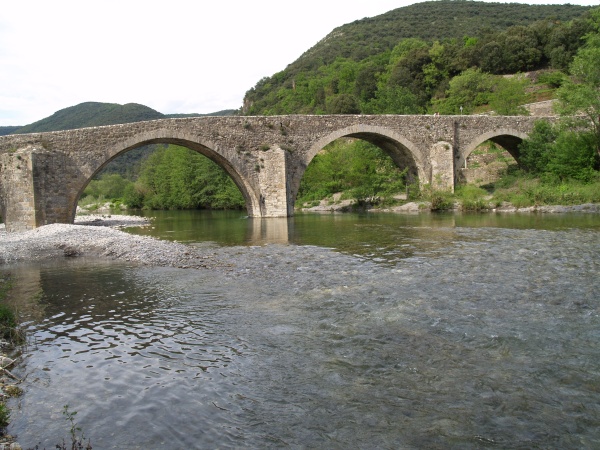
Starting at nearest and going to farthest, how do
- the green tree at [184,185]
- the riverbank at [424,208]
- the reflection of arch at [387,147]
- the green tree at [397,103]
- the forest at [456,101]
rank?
the riverbank at [424,208], the reflection of arch at [387,147], the forest at [456,101], the green tree at [397,103], the green tree at [184,185]

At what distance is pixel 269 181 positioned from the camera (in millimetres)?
21922

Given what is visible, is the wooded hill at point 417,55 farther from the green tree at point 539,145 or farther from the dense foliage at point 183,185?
the dense foliage at point 183,185

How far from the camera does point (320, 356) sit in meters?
4.34

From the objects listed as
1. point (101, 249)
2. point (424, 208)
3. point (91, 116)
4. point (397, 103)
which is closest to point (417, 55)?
point (397, 103)

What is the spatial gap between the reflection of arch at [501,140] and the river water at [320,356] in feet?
59.5

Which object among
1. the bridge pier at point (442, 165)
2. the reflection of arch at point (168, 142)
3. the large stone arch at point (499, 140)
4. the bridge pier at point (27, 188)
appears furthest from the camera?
the large stone arch at point (499, 140)

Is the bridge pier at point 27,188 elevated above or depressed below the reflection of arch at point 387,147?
below

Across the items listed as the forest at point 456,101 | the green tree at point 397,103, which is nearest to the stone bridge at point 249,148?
the forest at point 456,101

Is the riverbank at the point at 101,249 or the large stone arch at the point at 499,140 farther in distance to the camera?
the large stone arch at the point at 499,140

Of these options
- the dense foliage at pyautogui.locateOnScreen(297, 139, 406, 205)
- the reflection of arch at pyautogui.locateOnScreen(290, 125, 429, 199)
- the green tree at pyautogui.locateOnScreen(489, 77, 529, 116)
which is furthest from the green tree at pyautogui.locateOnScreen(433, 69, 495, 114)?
the reflection of arch at pyautogui.locateOnScreen(290, 125, 429, 199)

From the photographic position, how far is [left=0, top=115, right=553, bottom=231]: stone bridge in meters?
18.0

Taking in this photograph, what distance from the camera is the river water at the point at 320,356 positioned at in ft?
10.1

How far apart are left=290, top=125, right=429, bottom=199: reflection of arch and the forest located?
0.99m

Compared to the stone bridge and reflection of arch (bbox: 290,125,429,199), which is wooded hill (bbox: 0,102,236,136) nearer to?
reflection of arch (bbox: 290,125,429,199)
